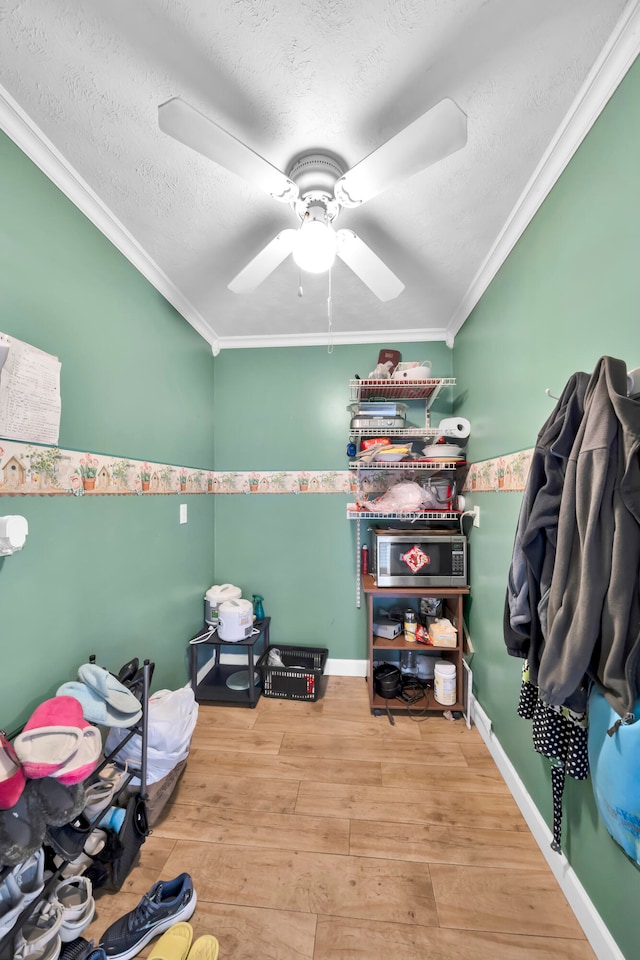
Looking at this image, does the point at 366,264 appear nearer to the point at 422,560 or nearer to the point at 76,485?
the point at 76,485

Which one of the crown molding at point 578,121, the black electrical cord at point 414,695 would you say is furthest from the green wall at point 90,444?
the crown molding at point 578,121

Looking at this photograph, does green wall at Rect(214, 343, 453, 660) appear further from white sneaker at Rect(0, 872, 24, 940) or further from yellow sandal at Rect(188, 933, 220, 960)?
white sneaker at Rect(0, 872, 24, 940)

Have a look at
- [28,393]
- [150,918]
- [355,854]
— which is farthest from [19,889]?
[28,393]

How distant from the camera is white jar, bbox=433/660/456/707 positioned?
2.03m

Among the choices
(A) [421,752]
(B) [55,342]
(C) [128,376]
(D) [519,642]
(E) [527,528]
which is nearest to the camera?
(E) [527,528]

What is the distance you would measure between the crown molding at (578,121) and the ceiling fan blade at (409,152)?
44 cm

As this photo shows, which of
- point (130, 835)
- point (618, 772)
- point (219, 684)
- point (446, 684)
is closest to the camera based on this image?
point (618, 772)

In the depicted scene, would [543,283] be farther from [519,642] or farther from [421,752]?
[421,752]

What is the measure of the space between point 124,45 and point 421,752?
2758 millimetres

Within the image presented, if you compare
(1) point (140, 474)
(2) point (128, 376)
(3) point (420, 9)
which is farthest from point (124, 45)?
(1) point (140, 474)

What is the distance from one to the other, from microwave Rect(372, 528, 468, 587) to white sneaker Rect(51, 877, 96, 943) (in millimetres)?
1578

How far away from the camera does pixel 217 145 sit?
0.90m

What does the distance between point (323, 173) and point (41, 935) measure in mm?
2259

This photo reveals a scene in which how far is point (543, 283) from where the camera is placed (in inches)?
51.3
